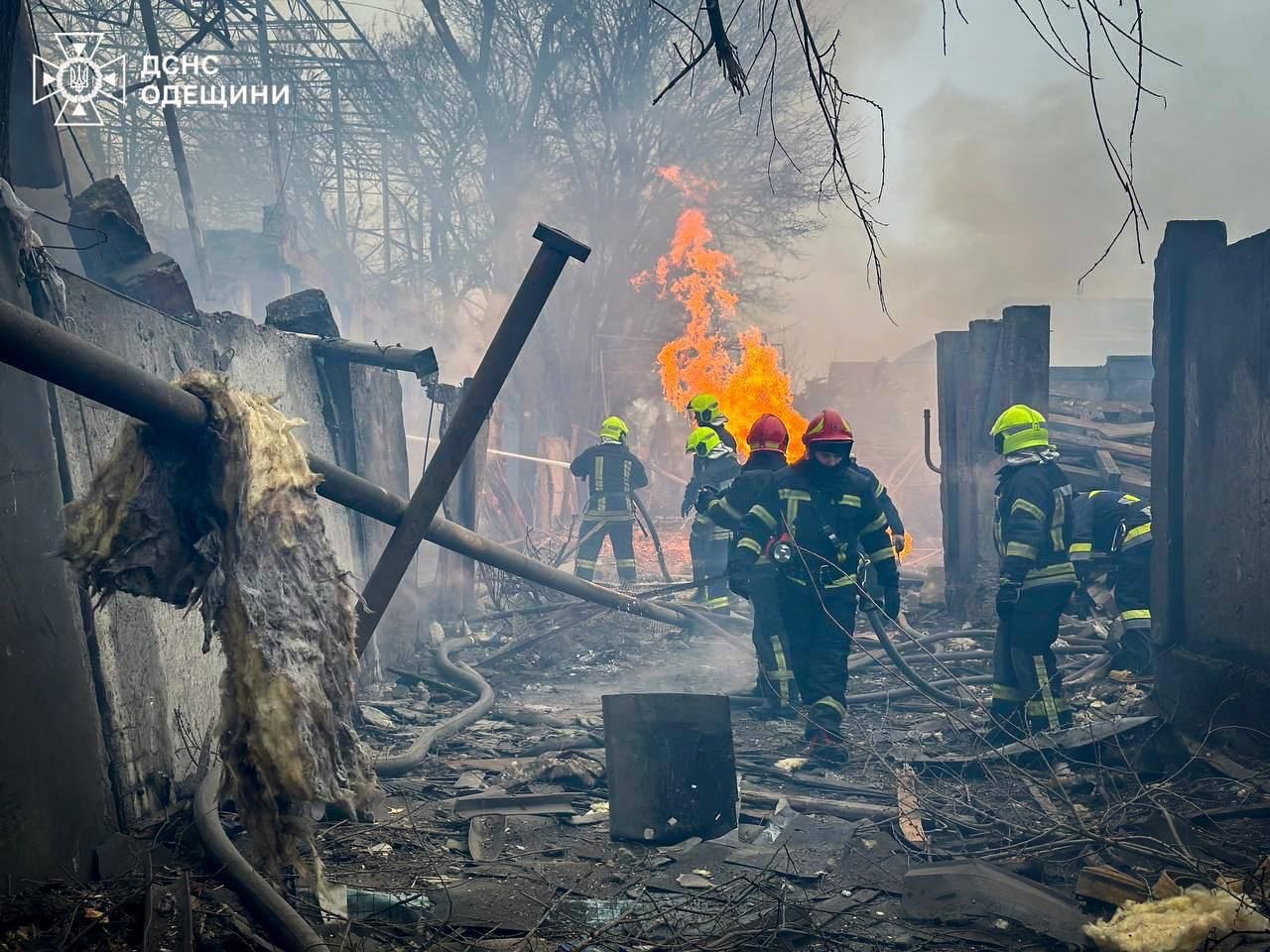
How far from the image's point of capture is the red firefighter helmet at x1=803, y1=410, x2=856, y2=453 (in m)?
6.69

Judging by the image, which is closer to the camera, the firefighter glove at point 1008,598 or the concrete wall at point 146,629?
the concrete wall at point 146,629

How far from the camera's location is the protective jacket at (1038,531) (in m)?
6.31

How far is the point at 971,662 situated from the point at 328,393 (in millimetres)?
5841

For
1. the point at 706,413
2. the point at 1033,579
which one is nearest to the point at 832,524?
the point at 1033,579

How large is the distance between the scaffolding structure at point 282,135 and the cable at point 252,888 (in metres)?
19.4

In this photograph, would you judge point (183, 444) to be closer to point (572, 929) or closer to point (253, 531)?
point (253, 531)

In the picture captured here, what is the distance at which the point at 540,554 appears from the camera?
14.0 m

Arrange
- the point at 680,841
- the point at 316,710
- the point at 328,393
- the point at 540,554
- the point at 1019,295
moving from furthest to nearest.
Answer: the point at 1019,295 → the point at 540,554 → the point at 328,393 → the point at 680,841 → the point at 316,710

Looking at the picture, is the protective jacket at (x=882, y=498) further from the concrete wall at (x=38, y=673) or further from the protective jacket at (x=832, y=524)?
the concrete wall at (x=38, y=673)

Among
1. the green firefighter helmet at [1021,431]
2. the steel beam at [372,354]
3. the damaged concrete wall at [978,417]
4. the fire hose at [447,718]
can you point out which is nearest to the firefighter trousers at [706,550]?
the damaged concrete wall at [978,417]

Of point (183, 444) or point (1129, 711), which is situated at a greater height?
point (183, 444)

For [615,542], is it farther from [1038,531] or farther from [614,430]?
[1038,531]

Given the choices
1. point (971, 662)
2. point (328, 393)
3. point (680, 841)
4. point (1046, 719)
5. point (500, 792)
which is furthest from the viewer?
point (971, 662)

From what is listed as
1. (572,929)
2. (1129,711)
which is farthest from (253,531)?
(1129,711)
